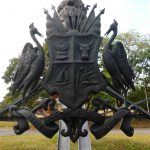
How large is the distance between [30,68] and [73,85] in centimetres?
66

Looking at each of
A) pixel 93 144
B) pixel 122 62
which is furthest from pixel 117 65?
pixel 93 144

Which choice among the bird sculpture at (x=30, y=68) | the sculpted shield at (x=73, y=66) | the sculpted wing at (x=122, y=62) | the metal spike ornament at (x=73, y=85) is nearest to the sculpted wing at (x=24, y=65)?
the bird sculpture at (x=30, y=68)

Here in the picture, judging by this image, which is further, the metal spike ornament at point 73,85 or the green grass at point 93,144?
the green grass at point 93,144

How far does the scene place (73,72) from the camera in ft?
15.2

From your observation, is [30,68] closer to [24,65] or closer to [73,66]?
[24,65]

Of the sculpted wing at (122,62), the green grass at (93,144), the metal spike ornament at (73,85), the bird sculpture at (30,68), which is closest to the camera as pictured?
the metal spike ornament at (73,85)

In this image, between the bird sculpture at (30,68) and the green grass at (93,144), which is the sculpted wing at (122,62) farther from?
the green grass at (93,144)

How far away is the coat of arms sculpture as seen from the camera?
4629 millimetres

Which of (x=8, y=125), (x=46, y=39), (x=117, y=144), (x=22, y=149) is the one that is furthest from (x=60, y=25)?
(x=8, y=125)

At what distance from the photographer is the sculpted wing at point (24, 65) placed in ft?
15.8

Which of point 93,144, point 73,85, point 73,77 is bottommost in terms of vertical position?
point 93,144

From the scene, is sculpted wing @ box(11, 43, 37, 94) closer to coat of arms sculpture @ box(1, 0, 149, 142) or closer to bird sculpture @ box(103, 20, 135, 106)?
coat of arms sculpture @ box(1, 0, 149, 142)

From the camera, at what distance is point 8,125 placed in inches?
913

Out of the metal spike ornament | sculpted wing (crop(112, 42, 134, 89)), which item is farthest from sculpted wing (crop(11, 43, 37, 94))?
sculpted wing (crop(112, 42, 134, 89))
